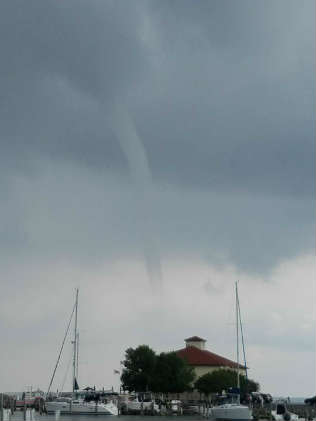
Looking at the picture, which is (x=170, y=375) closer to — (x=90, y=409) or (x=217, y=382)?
(x=217, y=382)

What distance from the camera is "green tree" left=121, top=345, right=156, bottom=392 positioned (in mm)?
114188

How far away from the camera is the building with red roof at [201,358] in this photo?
147625 mm

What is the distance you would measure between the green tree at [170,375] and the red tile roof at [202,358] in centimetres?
3248

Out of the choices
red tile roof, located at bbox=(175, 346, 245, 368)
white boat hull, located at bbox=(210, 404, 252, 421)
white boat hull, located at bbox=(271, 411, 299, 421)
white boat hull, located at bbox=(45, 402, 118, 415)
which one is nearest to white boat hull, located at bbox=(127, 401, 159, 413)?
white boat hull, located at bbox=(45, 402, 118, 415)

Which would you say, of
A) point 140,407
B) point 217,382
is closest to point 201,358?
point 217,382

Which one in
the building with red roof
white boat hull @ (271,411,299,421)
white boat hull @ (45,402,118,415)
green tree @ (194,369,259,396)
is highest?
the building with red roof

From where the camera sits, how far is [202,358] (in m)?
150

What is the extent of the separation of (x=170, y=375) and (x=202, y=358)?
38394mm

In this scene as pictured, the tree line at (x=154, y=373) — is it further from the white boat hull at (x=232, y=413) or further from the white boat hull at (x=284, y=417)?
the white boat hull at (x=232, y=413)

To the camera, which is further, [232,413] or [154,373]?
[154,373]

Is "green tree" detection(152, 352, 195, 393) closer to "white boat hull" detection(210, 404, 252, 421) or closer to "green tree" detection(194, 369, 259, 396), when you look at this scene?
"green tree" detection(194, 369, 259, 396)

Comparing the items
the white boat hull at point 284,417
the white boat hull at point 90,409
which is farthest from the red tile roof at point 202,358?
the white boat hull at point 284,417

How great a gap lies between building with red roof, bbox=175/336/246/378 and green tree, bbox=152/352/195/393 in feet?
88.8

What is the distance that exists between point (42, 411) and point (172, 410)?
18997mm
